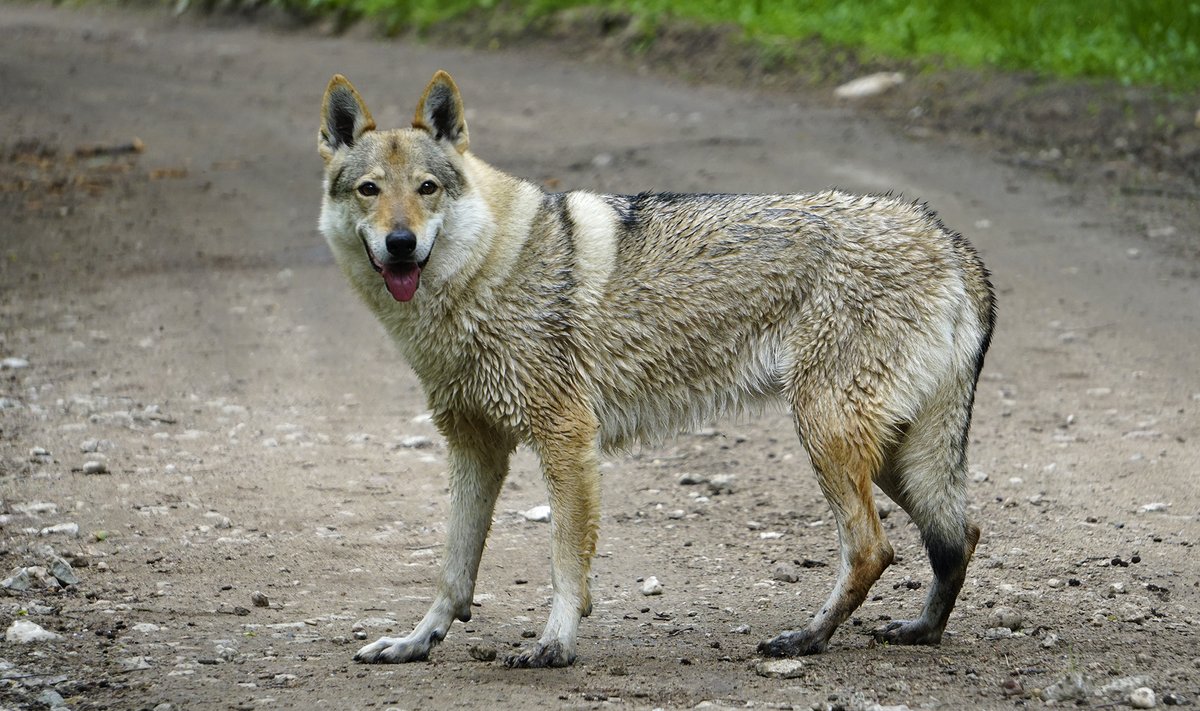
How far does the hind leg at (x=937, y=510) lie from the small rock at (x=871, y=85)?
34.3 feet

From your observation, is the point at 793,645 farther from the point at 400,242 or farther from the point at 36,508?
the point at 36,508

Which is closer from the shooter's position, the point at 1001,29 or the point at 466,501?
the point at 466,501

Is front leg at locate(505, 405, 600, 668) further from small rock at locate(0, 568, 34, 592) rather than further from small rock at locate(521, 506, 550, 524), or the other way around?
small rock at locate(0, 568, 34, 592)

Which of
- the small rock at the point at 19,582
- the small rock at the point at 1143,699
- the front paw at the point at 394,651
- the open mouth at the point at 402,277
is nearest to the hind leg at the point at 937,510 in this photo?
the small rock at the point at 1143,699

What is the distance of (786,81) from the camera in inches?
629

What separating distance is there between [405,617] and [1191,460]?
13.7 ft

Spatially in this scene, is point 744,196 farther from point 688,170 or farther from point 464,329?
point 688,170

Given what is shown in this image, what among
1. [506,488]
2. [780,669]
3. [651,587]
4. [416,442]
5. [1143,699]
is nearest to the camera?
[1143,699]

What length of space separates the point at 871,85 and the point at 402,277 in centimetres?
1112

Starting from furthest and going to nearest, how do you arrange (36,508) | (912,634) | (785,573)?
(36,508) → (785,573) → (912,634)

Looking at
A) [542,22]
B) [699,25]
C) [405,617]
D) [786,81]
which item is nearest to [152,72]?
[542,22]

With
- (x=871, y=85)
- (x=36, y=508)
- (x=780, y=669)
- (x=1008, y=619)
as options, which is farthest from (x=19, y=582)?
(x=871, y=85)

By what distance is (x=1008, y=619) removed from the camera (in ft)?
17.1

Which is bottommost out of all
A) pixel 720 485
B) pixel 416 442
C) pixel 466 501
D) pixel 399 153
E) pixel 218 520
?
pixel 720 485
